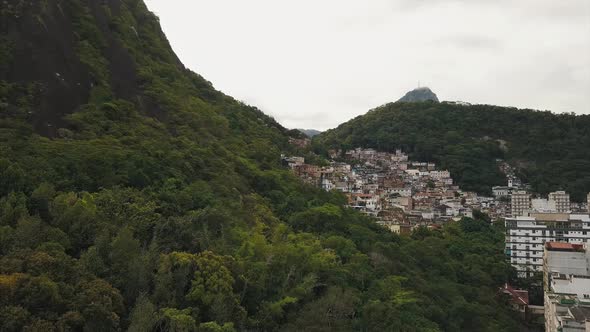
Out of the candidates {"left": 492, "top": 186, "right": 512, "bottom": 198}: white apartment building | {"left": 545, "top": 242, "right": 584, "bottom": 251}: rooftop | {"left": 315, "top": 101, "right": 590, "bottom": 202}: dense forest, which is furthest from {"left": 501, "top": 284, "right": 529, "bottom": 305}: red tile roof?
{"left": 492, "top": 186, "right": 512, "bottom": 198}: white apartment building

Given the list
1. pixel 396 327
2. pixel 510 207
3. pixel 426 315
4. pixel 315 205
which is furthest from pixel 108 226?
pixel 510 207

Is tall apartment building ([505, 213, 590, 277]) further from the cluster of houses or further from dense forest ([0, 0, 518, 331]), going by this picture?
the cluster of houses

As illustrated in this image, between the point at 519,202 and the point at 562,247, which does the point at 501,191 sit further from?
the point at 562,247

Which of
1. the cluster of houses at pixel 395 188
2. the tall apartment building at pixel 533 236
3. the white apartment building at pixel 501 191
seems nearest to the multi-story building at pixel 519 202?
the cluster of houses at pixel 395 188

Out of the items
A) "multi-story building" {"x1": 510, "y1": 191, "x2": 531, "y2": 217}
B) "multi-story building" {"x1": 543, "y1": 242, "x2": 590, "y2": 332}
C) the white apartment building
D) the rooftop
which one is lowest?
"multi-story building" {"x1": 543, "y1": 242, "x2": 590, "y2": 332}

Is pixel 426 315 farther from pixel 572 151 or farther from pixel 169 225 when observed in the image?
pixel 572 151
